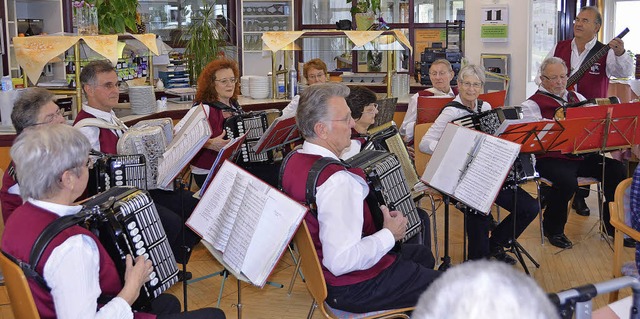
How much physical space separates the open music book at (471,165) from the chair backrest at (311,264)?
1084mm

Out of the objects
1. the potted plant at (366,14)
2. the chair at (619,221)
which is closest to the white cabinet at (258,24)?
the potted plant at (366,14)

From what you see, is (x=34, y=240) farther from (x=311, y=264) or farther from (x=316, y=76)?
(x=316, y=76)

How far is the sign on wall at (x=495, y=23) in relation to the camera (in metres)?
7.64

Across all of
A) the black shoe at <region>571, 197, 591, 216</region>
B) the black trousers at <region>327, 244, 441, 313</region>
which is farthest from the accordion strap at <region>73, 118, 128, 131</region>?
the black shoe at <region>571, 197, 591, 216</region>

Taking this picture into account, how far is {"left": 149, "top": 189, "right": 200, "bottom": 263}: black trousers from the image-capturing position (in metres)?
4.25

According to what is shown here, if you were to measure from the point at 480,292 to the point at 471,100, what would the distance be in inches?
168

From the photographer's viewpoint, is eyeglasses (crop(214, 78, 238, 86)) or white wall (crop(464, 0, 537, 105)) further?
white wall (crop(464, 0, 537, 105))

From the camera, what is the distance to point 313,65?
6359mm

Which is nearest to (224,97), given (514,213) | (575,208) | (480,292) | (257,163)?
(257,163)

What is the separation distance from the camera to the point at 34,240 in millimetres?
2293

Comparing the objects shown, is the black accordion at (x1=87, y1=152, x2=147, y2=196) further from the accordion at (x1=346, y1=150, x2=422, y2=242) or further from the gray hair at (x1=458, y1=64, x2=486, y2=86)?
the gray hair at (x1=458, y1=64, x2=486, y2=86)

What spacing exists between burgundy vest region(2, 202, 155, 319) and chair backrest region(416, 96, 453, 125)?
3543 mm

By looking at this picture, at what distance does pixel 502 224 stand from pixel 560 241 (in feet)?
2.39

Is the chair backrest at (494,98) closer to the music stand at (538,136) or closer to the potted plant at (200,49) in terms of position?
the music stand at (538,136)
